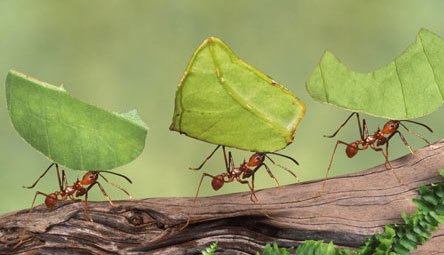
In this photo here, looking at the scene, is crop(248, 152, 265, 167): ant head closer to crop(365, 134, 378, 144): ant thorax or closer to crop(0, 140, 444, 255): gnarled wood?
crop(0, 140, 444, 255): gnarled wood

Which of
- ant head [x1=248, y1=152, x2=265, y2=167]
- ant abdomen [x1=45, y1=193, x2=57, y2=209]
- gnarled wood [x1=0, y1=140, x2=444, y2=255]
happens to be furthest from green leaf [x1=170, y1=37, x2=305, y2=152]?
ant abdomen [x1=45, y1=193, x2=57, y2=209]

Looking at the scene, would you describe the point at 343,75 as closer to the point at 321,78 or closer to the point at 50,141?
the point at 321,78

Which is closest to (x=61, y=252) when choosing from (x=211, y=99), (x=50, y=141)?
(x=50, y=141)

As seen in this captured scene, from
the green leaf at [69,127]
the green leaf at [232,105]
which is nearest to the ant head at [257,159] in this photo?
the green leaf at [232,105]

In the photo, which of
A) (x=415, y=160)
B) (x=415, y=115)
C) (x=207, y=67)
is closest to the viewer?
(x=207, y=67)

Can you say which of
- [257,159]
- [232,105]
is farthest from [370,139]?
[232,105]

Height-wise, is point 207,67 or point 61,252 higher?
point 207,67
